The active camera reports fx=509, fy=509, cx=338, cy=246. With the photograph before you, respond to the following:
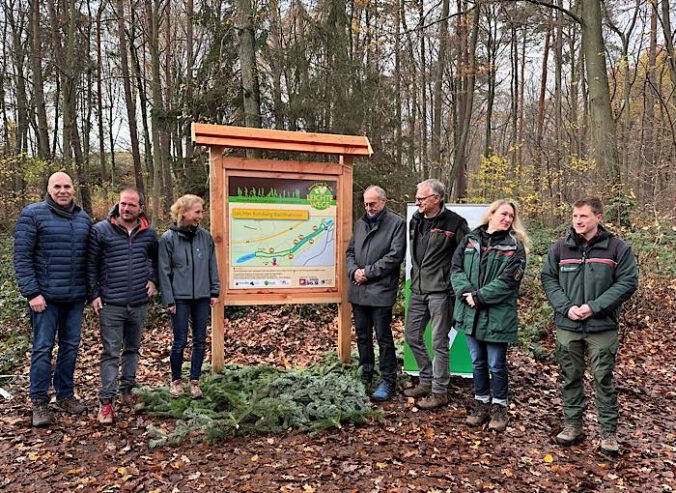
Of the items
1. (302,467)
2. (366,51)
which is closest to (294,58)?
(366,51)

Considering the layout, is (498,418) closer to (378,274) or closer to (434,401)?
(434,401)

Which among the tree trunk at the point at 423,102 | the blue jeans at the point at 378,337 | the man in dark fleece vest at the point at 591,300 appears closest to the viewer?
the man in dark fleece vest at the point at 591,300

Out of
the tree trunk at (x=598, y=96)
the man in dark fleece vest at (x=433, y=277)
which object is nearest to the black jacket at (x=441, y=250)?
the man in dark fleece vest at (x=433, y=277)

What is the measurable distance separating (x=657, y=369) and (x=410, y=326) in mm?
3660

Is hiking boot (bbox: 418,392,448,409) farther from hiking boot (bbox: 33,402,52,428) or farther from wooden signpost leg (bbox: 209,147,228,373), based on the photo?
hiking boot (bbox: 33,402,52,428)

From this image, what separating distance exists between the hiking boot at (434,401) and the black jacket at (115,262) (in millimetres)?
2760

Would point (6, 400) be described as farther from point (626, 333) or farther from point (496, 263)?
point (626, 333)

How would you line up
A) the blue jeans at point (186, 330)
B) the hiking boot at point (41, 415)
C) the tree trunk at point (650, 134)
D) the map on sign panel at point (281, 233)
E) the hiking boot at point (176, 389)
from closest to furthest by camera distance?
the hiking boot at point (41, 415)
the blue jeans at point (186, 330)
the hiking boot at point (176, 389)
the map on sign panel at point (281, 233)
the tree trunk at point (650, 134)

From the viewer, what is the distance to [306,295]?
17.5ft

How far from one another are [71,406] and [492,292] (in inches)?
150

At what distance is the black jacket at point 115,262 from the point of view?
4.30 metres

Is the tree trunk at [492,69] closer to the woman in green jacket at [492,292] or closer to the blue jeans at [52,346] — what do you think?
the woman in green jacket at [492,292]

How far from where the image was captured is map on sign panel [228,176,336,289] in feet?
16.7

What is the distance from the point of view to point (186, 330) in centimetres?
467
